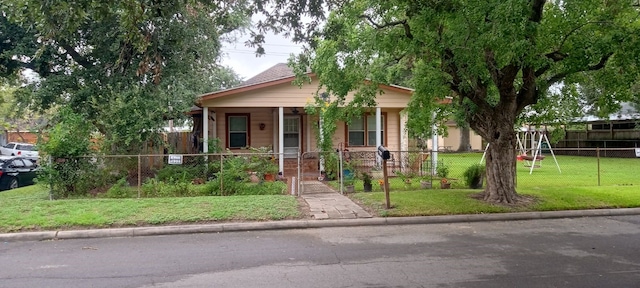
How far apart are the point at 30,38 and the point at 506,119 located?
15.2m

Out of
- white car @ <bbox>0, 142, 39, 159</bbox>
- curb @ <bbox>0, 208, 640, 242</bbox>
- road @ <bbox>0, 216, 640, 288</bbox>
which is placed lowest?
road @ <bbox>0, 216, 640, 288</bbox>

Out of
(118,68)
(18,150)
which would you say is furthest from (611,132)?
(18,150)

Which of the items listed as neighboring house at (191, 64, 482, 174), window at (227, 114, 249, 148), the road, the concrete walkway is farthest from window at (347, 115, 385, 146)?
the road

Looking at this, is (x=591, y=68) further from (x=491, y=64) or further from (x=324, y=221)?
(x=324, y=221)

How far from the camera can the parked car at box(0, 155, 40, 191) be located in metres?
14.9

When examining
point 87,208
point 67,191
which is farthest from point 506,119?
point 67,191

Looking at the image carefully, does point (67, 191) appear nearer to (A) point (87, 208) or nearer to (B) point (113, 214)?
(A) point (87, 208)

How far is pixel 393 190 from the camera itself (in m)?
12.3

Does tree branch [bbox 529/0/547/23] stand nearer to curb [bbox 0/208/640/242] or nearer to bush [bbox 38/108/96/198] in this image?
curb [bbox 0/208/640/242]

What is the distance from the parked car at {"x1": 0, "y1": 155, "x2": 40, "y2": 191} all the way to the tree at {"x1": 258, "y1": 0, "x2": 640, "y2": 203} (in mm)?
11071

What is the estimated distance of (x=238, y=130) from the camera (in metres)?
17.8

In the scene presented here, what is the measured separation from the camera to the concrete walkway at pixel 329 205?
9.24 metres

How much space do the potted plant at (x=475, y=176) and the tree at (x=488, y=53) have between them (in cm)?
187

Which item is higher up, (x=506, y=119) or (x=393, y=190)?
(x=506, y=119)
